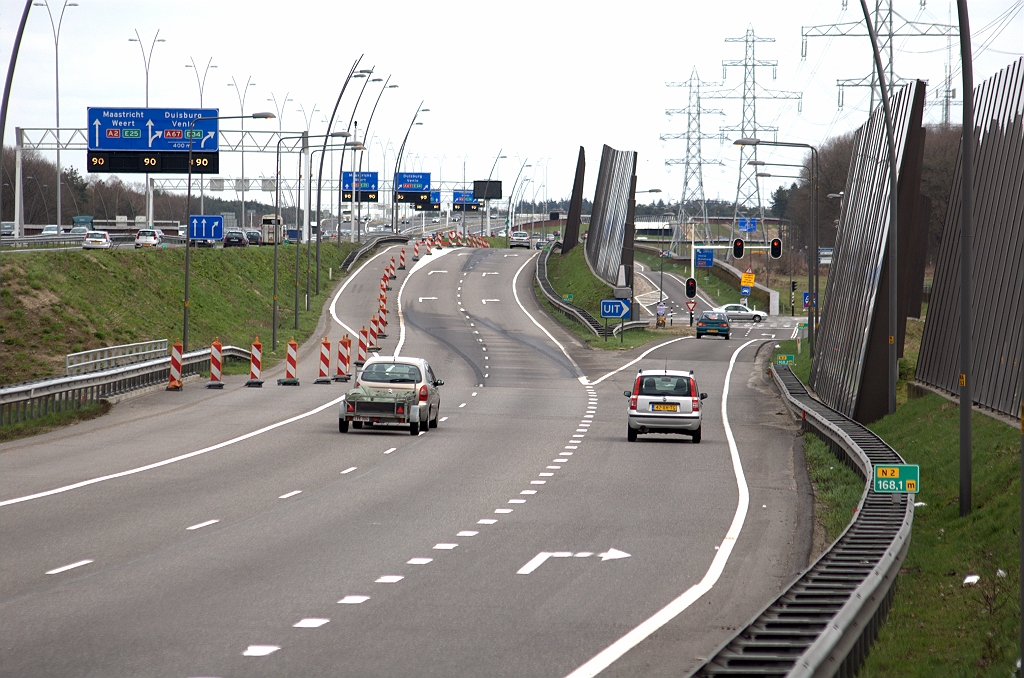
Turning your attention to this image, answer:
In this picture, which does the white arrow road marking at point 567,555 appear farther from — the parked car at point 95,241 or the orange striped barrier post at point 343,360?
the parked car at point 95,241

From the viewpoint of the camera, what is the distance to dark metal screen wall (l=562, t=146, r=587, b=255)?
101 meters

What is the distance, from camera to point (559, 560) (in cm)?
1373

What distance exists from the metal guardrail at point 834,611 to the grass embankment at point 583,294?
49823 mm

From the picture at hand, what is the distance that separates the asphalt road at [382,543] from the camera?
31.3 ft

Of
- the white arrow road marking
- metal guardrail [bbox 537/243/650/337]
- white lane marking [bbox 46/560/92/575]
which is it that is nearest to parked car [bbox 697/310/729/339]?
metal guardrail [bbox 537/243/650/337]

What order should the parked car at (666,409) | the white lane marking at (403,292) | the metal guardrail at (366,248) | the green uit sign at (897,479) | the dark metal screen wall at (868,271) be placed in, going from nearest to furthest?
the green uit sign at (897,479) < the parked car at (666,409) < the dark metal screen wall at (868,271) < the white lane marking at (403,292) < the metal guardrail at (366,248)

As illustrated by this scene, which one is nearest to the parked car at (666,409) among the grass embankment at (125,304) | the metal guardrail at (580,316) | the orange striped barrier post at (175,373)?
the orange striped barrier post at (175,373)

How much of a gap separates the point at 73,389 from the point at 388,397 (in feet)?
24.8

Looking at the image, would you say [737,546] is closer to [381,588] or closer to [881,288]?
[381,588]

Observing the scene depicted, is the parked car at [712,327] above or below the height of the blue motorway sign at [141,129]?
below

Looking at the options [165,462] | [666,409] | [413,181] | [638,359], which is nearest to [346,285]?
[638,359]

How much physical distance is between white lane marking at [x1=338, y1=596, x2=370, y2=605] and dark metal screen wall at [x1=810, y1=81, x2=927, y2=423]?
21.8 meters

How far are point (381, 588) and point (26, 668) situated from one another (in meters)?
3.84

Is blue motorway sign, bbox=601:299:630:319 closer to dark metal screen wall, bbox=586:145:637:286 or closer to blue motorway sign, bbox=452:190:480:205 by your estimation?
dark metal screen wall, bbox=586:145:637:286
